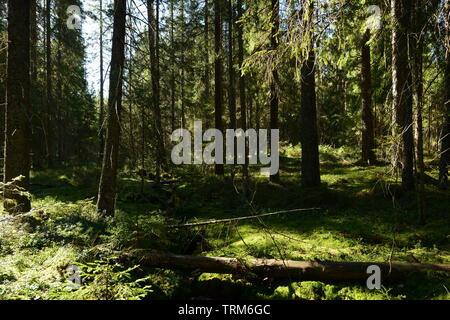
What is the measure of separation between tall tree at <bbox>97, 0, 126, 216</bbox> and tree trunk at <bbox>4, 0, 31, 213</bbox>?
1799 mm

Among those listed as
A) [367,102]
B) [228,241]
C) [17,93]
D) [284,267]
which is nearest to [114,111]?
[17,93]

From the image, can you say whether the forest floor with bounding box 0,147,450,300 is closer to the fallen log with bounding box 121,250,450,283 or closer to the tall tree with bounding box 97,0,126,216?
the fallen log with bounding box 121,250,450,283

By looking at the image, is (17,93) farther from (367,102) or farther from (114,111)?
(367,102)

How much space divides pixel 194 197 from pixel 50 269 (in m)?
8.22

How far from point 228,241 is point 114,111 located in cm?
435

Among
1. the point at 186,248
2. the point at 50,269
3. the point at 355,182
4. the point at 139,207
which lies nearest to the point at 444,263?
the point at 186,248

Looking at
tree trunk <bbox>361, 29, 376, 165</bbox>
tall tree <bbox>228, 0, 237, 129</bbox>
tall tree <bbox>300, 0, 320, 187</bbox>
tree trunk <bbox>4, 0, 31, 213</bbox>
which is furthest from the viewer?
tree trunk <bbox>361, 29, 376, 165</bbox>

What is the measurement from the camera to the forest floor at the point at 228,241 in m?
4.29

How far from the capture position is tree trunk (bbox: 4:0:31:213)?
6.96 m

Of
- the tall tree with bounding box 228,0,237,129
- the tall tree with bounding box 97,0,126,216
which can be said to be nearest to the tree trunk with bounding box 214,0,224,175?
the tall tree with bounding box 228,0,237,129

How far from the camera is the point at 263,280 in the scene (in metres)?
5.24

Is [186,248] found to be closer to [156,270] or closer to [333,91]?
[156,270]

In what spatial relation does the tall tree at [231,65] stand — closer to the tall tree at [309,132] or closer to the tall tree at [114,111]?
the tall tree at [309,132]

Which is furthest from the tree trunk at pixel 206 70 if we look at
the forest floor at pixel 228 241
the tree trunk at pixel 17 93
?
the tree trunk at pixel 17 93
